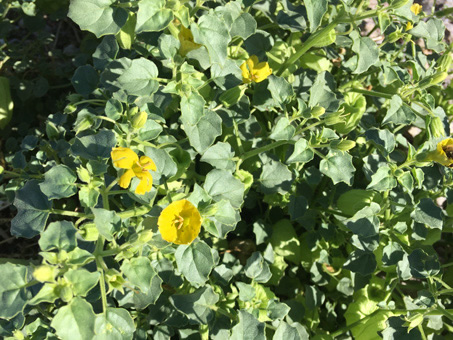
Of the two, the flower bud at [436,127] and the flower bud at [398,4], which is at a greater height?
the flower bud at [398,4]

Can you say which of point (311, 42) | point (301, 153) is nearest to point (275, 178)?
point (301, 153)

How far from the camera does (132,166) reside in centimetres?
148

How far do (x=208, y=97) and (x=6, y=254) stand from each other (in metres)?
1.50

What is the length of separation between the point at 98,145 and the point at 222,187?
464 mm

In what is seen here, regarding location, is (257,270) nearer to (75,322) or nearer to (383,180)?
(383,180)

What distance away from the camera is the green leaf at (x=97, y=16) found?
61.4 inches

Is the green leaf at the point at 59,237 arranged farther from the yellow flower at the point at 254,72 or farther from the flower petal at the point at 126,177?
the yellow flower at the point at 254,72

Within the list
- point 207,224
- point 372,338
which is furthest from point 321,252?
point 207,224

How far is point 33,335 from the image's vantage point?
66.6 inches

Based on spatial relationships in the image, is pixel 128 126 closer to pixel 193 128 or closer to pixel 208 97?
pixel 193 128

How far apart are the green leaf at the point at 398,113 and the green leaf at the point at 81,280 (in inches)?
50.7

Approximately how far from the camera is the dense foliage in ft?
4.91

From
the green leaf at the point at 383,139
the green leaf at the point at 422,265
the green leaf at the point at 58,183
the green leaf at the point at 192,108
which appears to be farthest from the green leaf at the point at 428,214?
the green leaf at the point at 58,183

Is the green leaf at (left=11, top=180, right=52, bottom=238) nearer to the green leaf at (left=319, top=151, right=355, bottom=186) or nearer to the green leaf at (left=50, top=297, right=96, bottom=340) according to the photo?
the green leaf at (left=50, top=297, right=96, bottom=340)
